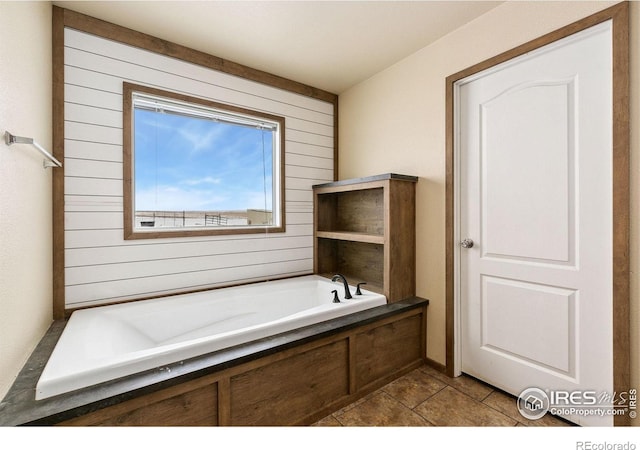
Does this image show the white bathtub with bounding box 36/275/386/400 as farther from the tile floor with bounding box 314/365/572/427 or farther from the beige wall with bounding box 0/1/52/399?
the tile floor with bounding box 314/365/572/427

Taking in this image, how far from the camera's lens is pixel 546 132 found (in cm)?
171

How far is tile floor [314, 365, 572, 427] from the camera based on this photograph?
5.47 feet

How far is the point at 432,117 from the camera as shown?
2.25 m

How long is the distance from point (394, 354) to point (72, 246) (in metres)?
2.28

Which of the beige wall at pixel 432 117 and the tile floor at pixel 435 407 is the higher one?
the beige wall at pixel 432 117

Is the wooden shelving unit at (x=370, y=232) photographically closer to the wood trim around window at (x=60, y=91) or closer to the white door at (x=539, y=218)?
the white door at (x=539, y=218)

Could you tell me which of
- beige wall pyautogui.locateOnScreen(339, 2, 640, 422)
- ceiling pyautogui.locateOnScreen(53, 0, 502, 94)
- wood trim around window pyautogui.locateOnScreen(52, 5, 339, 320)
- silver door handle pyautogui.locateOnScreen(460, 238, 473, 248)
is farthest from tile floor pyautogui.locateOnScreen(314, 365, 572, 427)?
ceiling pyautogui.locateOnScreen(53, 0, 502, 94)

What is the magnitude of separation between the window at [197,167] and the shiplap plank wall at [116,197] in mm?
70

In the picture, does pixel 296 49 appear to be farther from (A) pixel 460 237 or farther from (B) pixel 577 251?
(B) pixel 577 251

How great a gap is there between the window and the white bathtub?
1.75ft

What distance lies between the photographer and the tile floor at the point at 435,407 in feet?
5.47

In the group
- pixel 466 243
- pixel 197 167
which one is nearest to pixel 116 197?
pixel 197 167

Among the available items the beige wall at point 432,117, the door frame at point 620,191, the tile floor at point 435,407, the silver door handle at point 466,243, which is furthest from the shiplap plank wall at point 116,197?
the door frame at point 620,191
